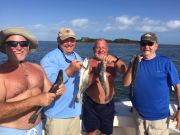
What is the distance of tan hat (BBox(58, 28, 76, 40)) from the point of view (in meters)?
4.91

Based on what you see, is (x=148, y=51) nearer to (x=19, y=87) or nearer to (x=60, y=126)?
(x=60, y=126)

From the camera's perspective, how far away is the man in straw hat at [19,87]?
350 cm

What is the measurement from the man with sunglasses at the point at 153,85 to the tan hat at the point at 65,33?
1109mm

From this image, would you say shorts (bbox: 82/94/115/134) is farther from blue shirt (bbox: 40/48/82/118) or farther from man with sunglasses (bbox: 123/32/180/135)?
man with sunglasses (bbox: 123/32/180/135)

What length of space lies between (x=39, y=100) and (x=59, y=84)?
480 millimetres

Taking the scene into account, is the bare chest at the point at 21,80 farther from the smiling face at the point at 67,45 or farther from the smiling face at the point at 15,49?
the smiling face at the point at 67,45

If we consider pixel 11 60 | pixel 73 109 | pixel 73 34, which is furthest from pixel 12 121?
pixel 73 34

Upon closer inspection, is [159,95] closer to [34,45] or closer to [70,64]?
[70,64]

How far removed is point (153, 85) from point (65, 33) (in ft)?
5.58

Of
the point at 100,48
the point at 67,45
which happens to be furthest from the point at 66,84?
the point at 100,48

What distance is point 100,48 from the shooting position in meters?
5.30

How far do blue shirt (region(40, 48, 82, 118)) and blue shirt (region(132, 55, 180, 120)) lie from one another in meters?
1.06

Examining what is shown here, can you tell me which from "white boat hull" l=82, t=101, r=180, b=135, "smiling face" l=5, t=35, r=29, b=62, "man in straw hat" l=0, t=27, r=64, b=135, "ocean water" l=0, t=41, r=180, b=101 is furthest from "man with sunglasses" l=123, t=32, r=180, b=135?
"ocean water" l=0, t=41, r=180, b=101

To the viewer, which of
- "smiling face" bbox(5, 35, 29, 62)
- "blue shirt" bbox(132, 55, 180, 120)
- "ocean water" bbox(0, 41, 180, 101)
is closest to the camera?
"smiling face" bbox(5, 35, 29, 62)
